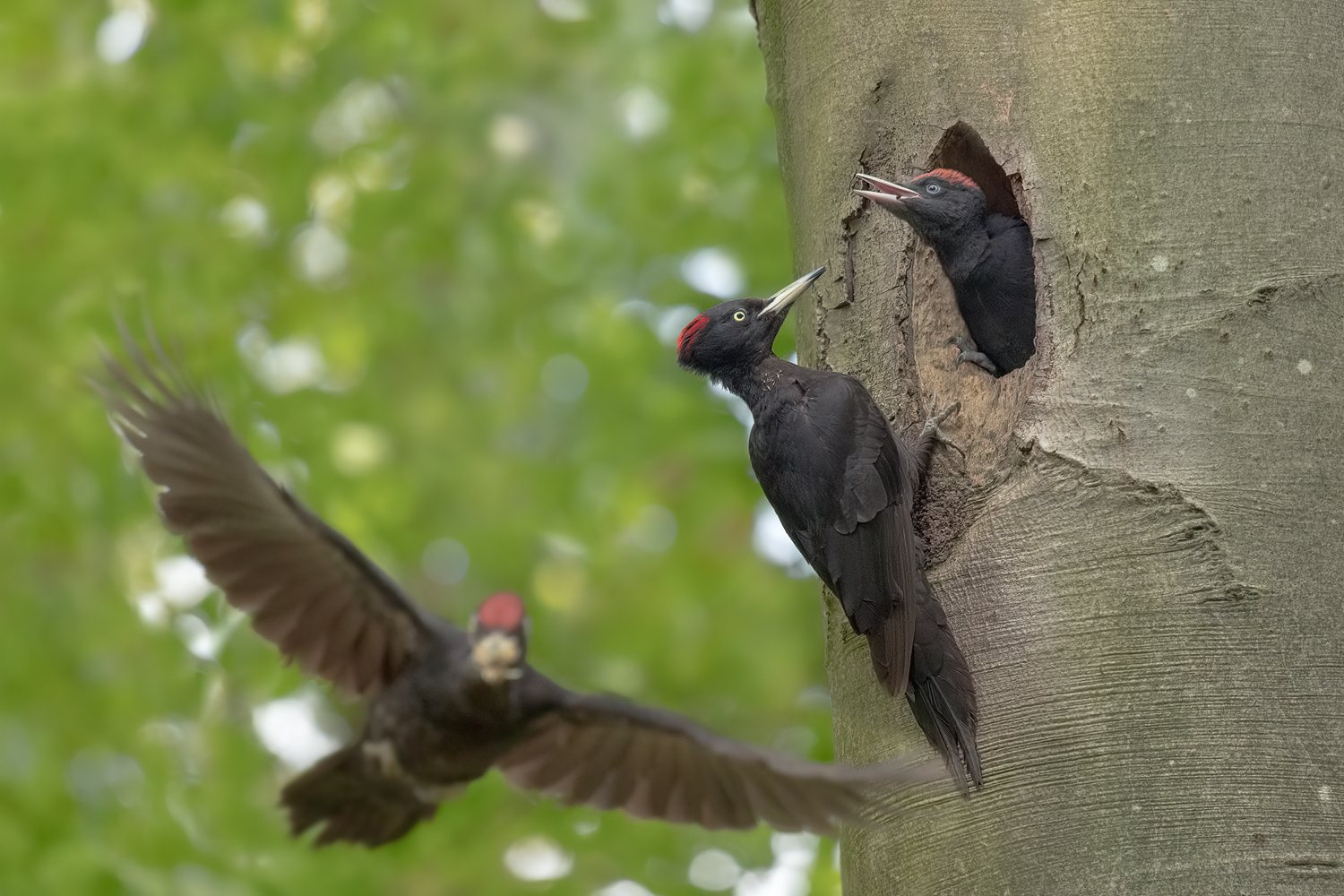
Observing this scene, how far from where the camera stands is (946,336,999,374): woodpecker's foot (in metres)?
3.01

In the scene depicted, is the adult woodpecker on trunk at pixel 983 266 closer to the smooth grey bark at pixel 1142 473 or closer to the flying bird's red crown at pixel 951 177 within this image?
the flying bird's red crown at pixel 951 177

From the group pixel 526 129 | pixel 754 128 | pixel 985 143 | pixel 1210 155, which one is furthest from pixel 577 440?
pixel 1210 155

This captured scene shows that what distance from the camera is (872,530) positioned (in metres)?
2.80

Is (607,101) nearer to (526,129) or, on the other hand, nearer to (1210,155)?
(526,129)

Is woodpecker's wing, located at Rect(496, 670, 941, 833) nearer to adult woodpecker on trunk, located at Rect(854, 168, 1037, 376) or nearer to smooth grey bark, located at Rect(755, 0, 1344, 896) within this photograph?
smooth grey bark, located at Rect(755, 0, 1344, 896)

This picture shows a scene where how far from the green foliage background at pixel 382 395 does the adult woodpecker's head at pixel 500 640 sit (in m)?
1.91

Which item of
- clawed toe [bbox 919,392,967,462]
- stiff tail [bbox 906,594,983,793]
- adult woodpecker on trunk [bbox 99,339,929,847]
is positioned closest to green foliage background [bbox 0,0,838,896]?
adult woodpecker on trunk [bbox 99,339,929,847]

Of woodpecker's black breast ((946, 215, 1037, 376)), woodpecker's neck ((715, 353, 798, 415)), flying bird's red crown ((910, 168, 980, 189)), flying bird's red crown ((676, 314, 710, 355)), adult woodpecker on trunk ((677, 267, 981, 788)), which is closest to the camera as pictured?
adult woodpecker on trunk ((677, 267, 981, 788))

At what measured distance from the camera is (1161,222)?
2434 millimetres

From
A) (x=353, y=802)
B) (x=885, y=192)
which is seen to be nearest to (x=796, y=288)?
(x=885, y=192)

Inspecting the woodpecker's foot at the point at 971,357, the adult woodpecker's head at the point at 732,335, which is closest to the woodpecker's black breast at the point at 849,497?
the woodpecker's foot at the point at 971,357

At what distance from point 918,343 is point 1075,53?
711mm

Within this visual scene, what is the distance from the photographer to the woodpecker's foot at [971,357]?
301 cm

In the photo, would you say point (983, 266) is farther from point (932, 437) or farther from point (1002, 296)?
point (932, 437)
